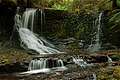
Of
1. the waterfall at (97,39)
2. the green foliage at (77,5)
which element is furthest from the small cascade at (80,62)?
the green foliage at (77,5)

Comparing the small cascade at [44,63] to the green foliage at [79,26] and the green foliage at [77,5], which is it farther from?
the green foliage at [77,5]

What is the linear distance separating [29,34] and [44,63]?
354 centimetres

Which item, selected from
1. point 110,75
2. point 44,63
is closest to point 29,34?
point 44,63

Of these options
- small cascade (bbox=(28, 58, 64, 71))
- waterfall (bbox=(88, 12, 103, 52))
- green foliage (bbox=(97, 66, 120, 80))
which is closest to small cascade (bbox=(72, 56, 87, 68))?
small cascade (bbox=(28, 58, 64, 71))

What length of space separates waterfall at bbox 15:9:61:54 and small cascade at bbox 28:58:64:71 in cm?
219

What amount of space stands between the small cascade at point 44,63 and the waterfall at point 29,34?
219 centimetres

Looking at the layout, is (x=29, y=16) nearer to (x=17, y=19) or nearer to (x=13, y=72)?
(x=17, y=19)

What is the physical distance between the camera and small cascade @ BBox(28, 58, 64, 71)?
326 inches

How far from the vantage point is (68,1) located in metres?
14.0

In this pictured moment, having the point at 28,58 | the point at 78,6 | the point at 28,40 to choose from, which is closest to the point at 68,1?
the point at 78,6

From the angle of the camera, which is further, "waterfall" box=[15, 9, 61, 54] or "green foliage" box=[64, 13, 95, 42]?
"green foliage" box=[64, 13, 95, 42]

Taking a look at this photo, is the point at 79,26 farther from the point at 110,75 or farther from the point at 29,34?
the point at 110,75

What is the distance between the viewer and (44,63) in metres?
8.39

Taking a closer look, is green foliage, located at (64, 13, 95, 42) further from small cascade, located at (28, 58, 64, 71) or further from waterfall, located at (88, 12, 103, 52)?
small cascade, located at (28, 58, 64, 71)
